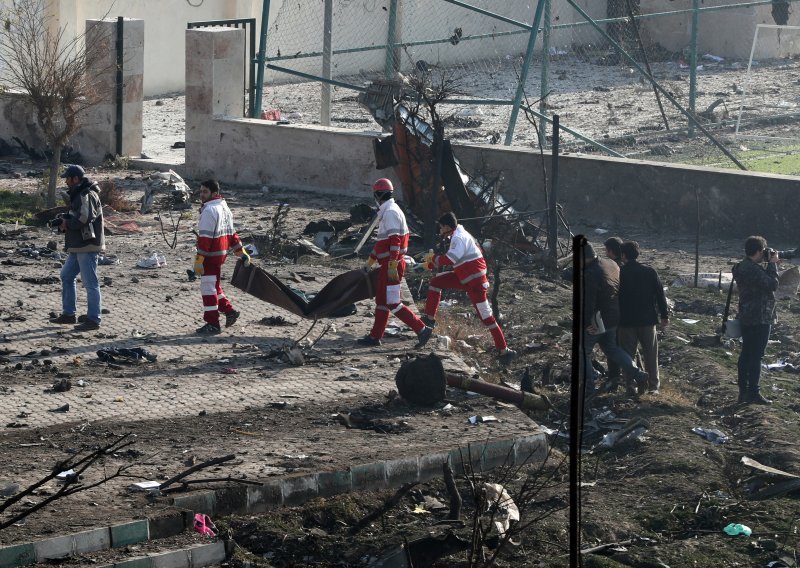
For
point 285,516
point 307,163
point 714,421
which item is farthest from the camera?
point 307,163

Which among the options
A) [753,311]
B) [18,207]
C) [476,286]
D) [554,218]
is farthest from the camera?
[18,207]

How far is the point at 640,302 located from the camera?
A: 10578mm

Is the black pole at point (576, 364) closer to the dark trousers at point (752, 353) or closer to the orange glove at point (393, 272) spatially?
the dark trousers at point (752, 353)

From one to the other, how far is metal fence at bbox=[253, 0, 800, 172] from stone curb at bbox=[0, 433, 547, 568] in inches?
394

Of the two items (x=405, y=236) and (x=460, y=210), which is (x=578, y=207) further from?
(x=405, y=236)

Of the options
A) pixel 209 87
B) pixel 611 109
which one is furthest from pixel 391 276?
pixel 611 109

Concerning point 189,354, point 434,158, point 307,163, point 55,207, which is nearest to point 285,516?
point 189,354

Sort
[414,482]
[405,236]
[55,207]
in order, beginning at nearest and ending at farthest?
1. [414,482]
2. [405,236]
3. [55,207]

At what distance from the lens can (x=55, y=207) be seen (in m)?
15.7

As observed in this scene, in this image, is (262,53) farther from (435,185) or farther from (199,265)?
(199,265)

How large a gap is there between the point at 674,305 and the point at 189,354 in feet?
17.3

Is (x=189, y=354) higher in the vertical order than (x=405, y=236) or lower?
lower

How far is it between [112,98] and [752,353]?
461 inches

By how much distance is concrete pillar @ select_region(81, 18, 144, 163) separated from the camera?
61.6 feet
